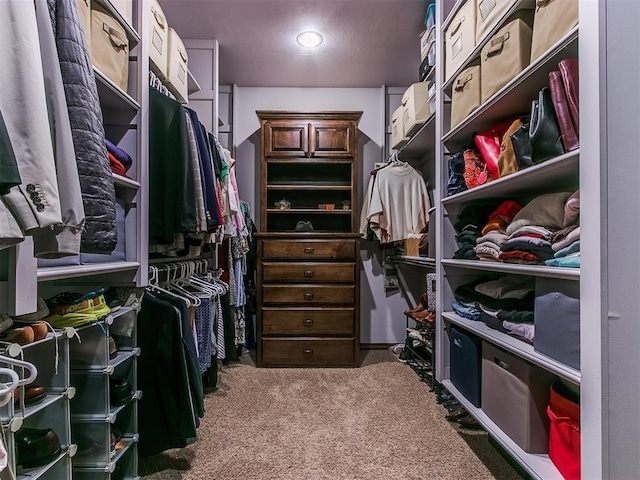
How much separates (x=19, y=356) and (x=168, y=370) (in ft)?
2.14

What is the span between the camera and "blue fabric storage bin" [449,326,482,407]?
1530 millimetres

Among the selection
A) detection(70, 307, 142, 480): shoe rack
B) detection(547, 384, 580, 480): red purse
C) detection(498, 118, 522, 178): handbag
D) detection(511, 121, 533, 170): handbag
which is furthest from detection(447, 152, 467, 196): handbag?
detection(70, 307, 142, 480): shoe rack

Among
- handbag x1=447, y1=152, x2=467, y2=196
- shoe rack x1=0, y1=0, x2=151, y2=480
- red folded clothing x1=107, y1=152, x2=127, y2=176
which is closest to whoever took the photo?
shoe rack x1=0, y1=0, x2=151, y2=480

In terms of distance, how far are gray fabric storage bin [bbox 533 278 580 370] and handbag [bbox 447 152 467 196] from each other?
0.73 meters

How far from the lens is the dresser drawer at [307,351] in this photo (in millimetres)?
2605

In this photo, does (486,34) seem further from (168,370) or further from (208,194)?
(168,370)

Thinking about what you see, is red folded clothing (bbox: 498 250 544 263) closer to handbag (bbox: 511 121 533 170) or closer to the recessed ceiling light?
handbag (bbox: 511 121 533 170)

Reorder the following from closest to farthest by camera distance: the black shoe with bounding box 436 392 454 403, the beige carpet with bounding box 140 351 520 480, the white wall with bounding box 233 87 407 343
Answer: the beige carpet with bounding box 140 351 520 480 < the black shoe with bounding box 436 392 454 403 < the white wall with bounding box 233 87 407 343

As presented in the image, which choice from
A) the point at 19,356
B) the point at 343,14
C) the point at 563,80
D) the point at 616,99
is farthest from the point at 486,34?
the point at 19,356

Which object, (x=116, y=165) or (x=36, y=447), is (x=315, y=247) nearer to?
(x=116, y=165)

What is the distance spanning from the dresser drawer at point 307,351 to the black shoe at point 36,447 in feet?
5.74

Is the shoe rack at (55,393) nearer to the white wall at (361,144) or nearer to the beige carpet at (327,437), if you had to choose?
the beige carpet at (327,437)

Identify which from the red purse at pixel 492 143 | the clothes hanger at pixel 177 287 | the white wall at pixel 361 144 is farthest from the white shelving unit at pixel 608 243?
the white wall at pixel 361 144

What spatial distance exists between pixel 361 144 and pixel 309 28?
116 cm
